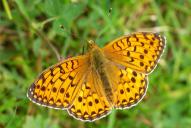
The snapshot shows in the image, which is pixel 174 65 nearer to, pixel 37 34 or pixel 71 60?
pixel 37 34

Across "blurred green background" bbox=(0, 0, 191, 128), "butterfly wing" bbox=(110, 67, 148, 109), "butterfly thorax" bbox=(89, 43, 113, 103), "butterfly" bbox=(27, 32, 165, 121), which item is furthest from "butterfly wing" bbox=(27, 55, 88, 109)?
"blurred green background" bbox=(0, 0, 191, 128)

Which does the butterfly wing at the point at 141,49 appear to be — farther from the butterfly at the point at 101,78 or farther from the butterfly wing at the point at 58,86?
the butterfly wing at the point at 58,86

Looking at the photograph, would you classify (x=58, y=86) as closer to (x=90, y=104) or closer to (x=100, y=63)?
(x=90, y=104)

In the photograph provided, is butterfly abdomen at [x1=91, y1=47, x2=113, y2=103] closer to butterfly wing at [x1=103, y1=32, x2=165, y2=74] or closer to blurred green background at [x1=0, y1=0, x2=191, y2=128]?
butterfly wing at [x1=103, y1=32, x2=165, y2=74]

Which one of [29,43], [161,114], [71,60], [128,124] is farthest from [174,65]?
[71,60]

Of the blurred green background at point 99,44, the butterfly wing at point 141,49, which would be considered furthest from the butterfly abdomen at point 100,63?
the blurred green background at point 99,44
